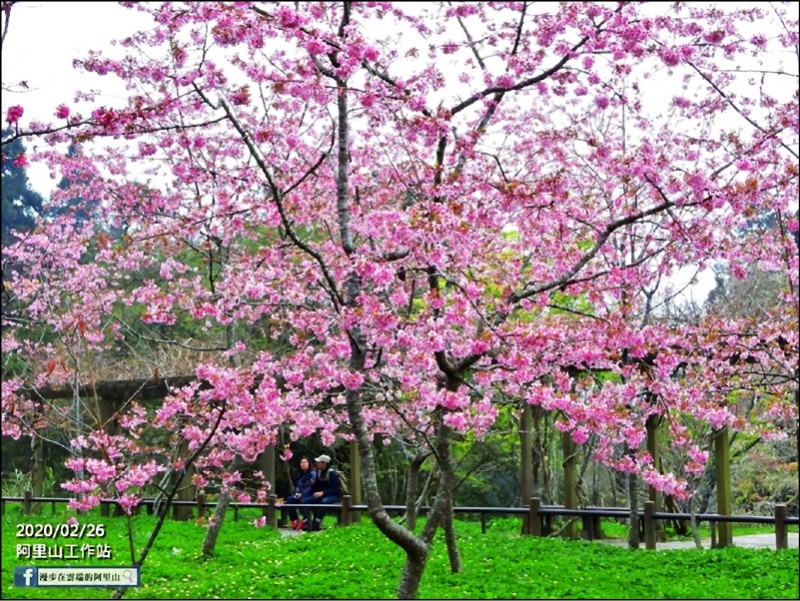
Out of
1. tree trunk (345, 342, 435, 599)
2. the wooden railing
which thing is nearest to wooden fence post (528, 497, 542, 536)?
the wooden railing

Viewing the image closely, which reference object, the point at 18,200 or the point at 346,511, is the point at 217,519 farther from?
the point at 18,200

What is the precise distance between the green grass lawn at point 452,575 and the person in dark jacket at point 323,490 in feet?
3.72

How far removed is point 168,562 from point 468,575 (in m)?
3.33

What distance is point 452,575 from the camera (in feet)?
26.3

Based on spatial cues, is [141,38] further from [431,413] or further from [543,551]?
[543,551]

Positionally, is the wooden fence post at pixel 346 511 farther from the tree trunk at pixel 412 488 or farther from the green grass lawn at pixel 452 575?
the tree trunk at pixel 412 488

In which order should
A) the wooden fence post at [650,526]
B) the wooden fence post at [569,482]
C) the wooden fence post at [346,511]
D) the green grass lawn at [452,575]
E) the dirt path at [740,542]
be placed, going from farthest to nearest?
the wooden fence post at [346,511] → the wooden fence post at [569,482] → the dirt path at [740,542] → the wooden fence post at [650,526] → the green grass lawn at [452,575]

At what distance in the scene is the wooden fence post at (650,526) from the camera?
1006 centimetres

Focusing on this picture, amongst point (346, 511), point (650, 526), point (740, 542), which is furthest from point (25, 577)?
point (740, 542)

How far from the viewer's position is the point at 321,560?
891 cm

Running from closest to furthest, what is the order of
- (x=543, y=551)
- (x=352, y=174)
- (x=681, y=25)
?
(x=681, y=25)
(x=352, y=174)
(x=543, y=551)

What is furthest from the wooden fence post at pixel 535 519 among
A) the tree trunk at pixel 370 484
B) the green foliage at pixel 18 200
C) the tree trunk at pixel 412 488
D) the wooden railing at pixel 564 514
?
the green foliage at pixel 18 200

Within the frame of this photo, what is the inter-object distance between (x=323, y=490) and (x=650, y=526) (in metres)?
4.21

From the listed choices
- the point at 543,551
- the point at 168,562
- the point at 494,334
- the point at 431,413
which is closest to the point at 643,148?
the point at 494,334
